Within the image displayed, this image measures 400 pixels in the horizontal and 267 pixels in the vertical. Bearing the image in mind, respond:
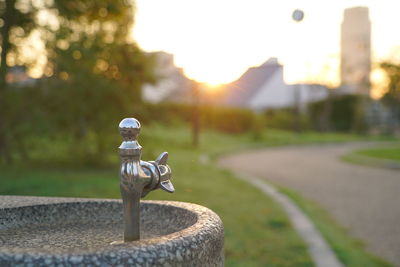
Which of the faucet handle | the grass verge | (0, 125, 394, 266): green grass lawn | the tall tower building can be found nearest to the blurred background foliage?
(0, 125, 394, 266): green grass lawn

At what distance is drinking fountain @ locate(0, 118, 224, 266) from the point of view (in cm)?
112

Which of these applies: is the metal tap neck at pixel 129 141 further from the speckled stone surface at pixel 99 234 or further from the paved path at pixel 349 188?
the paved path at pixel 349 188

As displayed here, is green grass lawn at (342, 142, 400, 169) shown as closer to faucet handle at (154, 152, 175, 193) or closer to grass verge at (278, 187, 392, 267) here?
grass verge at (278, 187, 392, 267)

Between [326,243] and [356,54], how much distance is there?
26.0 metres

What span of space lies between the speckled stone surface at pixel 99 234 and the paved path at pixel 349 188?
316 cm

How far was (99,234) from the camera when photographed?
175 centimetres

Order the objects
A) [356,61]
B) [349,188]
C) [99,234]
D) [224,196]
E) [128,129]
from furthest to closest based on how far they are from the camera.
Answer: [356,61]
[349,188]
[224,196]
[99,234]
[128,129]

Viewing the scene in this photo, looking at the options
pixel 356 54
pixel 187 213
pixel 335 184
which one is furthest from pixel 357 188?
pixel 356 54

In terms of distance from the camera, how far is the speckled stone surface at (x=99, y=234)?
1110 mm

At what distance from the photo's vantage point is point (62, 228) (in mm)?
1822

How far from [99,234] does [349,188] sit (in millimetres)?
7366

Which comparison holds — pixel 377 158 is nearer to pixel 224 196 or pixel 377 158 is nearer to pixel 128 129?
pixel 224 196

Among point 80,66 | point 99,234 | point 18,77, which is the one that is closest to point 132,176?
point 99,234

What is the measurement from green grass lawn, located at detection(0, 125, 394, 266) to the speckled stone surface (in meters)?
2.06
